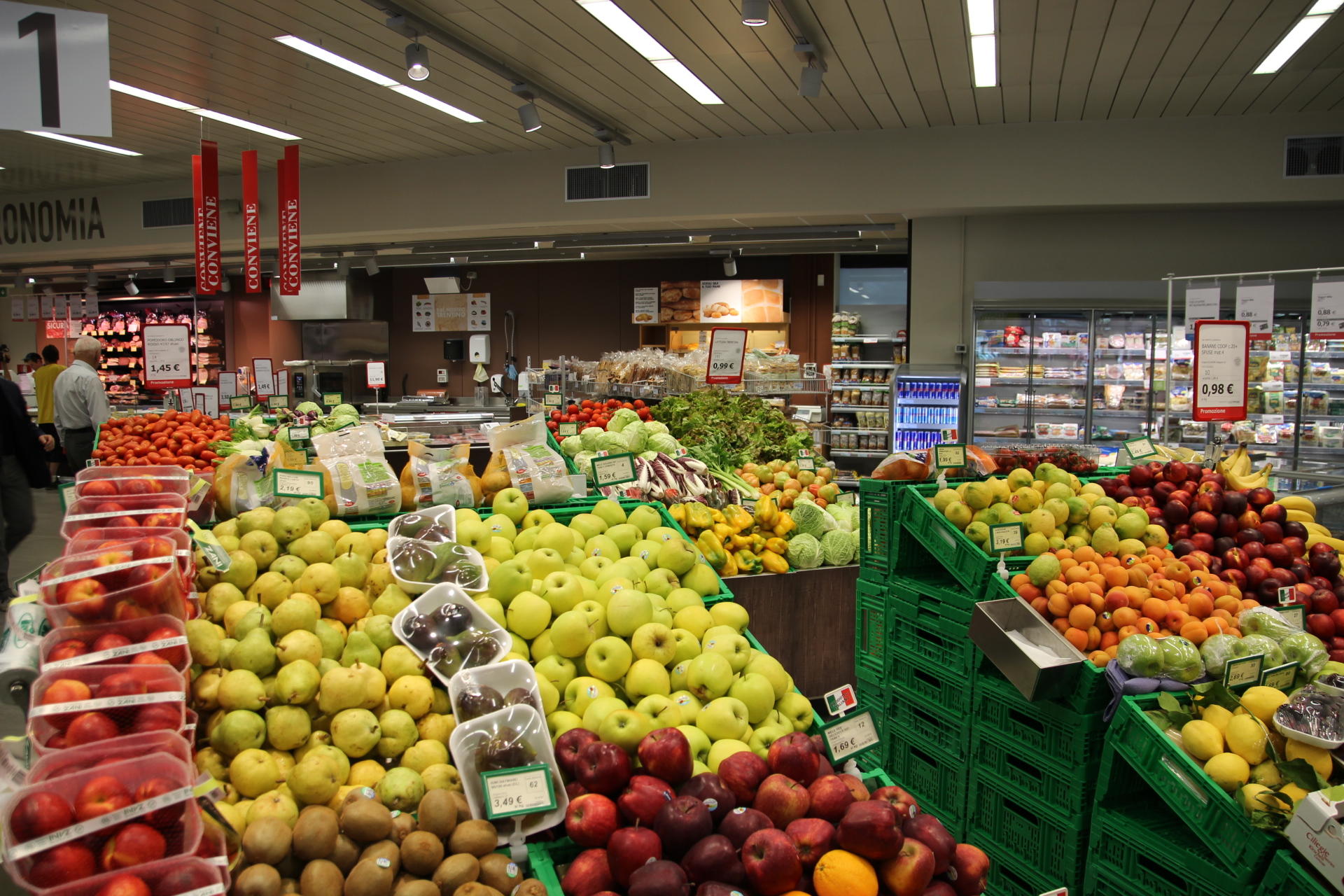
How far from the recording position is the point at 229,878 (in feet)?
4.56

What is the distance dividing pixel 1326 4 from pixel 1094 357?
3104mm

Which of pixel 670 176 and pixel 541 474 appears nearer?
pixel 541 474

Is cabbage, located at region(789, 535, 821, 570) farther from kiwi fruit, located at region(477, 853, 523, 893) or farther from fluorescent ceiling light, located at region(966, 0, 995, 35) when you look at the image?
fluorescent ceiling light, located at region(966, 0, 995, 35)

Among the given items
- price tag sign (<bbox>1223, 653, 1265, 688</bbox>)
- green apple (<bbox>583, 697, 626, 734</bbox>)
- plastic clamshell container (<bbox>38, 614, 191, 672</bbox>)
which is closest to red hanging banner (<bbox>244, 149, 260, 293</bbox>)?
Result: plastic clamshell container (<bbox>38, 614, 191, 672</bbox>)

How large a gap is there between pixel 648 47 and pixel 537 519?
3.86 metres

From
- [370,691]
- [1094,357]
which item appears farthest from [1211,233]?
[370,691]

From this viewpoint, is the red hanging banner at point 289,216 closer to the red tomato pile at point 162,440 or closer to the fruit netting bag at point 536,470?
the red tomato pile at point 162,440

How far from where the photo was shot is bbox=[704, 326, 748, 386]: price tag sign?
653 cm

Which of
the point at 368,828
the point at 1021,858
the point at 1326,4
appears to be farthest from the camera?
the point at 1326,4

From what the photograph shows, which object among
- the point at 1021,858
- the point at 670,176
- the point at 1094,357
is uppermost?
the point at 670,176

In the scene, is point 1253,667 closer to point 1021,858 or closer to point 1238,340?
point 1021,858

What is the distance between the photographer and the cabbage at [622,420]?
5.38 m

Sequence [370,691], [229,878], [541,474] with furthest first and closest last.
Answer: [541,474] < [370,691] < [229,878]

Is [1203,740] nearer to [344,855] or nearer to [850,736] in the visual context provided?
[850,736]
